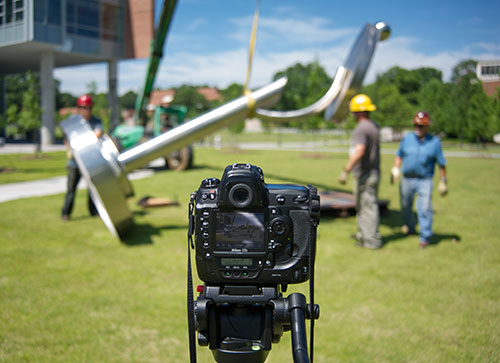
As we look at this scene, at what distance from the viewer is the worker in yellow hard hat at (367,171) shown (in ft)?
19.0

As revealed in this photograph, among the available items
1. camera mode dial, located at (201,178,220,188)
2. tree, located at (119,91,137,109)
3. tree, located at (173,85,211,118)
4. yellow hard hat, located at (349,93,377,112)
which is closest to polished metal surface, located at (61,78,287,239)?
yellow hard hat, located at (349,93,377,112)

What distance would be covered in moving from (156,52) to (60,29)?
8515 millimetres

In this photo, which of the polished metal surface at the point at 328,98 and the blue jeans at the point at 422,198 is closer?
the blue jeans at the point at 422,198

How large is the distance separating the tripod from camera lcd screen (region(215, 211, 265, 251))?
7.6 inches

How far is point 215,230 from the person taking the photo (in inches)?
69.3

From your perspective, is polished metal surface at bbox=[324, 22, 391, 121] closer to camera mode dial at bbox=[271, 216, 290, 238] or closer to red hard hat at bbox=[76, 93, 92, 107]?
red hard hat at bbox=[76, 93, 92, 107]

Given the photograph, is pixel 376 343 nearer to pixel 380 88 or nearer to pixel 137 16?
pixel 137 16

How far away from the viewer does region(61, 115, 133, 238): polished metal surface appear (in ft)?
17.2

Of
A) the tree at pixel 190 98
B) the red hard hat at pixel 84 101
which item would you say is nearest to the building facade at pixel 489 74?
the red hard hat at pixel 84 101

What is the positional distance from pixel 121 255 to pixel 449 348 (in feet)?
12.9

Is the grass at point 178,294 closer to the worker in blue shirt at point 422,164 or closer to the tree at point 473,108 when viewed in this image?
the worker in blue shirt at point 422,164

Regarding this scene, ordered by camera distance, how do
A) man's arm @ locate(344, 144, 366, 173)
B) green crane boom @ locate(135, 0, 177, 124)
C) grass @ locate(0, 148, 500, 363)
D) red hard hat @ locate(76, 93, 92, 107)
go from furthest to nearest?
green crane boom @ locate(135, 0, 177, 124) → red hard hat @ locate(76, 93, 92, 107) → man's arm @ locate(344, 144, 366, 173) → grass @ locate(0, 148, 500, 363)

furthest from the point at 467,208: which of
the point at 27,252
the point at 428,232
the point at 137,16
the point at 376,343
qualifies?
the point at 137,16

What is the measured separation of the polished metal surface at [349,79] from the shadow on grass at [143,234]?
243 cm
